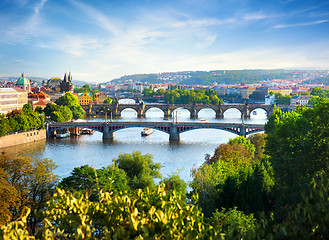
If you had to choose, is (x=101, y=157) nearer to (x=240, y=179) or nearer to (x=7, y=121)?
(x=7, y=121)

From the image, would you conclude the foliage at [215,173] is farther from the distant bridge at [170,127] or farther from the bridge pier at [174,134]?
the bridge pier at [174,134]

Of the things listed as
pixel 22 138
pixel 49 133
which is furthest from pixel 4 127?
pixel 49 133

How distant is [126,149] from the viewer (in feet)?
121

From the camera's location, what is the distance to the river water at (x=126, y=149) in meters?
29.7

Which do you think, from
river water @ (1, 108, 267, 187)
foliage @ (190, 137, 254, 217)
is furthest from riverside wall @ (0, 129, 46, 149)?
foliage @ (190, 137, 254, 217)

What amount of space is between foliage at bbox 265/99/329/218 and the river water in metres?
9.39

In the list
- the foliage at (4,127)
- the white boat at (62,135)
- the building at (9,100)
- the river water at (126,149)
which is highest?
the building at (9,100)

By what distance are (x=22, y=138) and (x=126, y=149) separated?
412 inches

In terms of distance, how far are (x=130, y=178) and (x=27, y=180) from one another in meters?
6.78

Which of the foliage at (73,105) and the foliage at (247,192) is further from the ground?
the foliage at (73,105)

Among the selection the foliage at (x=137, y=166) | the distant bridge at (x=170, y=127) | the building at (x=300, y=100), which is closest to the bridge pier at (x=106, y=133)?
the distant bridge at (x=170, y=127)

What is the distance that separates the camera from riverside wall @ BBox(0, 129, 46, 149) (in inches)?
1458

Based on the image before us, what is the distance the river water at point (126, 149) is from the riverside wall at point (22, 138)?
866 millimetres

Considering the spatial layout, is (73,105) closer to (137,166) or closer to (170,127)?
(170,127)
